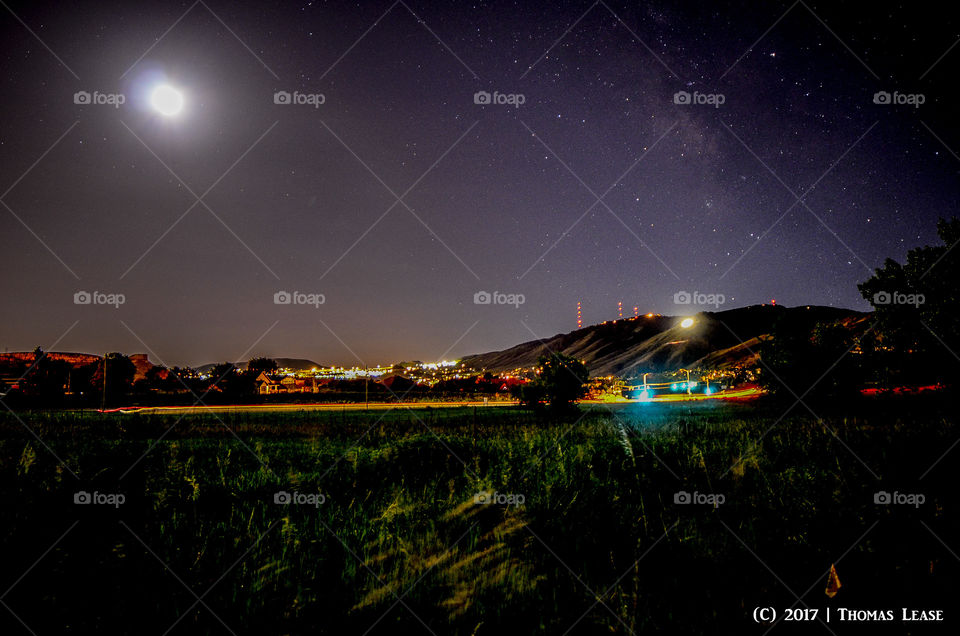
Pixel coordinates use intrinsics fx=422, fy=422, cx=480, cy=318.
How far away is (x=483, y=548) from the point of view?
457cm

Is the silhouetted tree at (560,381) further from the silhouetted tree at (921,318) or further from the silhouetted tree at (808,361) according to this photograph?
the silhouetted tree at (921,318)

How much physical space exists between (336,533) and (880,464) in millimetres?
6923

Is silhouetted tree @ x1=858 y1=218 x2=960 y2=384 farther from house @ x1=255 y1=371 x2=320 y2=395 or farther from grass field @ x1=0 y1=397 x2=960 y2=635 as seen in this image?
house @ x1=255 y1=371 x2=320 y2=395

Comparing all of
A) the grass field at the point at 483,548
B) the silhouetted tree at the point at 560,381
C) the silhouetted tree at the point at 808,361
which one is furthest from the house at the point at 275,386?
the grass field at the point at 483,548

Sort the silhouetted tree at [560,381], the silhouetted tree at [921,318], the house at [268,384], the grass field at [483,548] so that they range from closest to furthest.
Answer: the grass field at [483,548] < the silhouetted tree at [560,381] < the silhouetted tree at [921,318] < the house at [268,384]

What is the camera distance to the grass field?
10.8 ft

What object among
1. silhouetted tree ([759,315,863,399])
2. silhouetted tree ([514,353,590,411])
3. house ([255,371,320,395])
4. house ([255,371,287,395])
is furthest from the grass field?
house ([255,371,287,395])

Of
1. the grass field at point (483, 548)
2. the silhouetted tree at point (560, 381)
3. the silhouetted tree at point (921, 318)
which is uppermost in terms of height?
the silhouetted tree at point (921, 318)

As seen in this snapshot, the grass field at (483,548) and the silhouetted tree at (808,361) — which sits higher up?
the silhouetted tree at (808,361)

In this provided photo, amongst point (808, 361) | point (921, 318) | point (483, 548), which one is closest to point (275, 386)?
point (808, 361)

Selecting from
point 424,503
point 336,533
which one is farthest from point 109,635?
point 424,503

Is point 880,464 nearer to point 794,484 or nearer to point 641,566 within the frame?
point 794,484

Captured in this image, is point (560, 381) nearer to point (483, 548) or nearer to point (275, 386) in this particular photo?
point (483, 548)

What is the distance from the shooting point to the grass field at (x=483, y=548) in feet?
10.8
